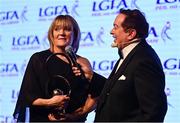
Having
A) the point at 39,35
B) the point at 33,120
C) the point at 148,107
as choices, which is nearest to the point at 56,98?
the point at 33,120

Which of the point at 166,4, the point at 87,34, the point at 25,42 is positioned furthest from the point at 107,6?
the point at 25,42

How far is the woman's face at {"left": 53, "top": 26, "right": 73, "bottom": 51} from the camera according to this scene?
2.91m

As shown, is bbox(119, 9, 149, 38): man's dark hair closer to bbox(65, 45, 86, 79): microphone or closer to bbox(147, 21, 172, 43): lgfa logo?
bbox(65, 45, 86, 79): microphone

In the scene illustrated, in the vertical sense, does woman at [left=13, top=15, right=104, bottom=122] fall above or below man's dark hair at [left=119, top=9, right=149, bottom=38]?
below

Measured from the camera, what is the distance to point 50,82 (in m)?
A: 2.81

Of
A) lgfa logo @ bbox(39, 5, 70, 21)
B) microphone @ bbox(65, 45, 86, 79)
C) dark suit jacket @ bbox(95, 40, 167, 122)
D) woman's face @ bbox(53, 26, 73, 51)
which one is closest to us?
dark suit jacket @ bbox(95, 40, 167, 122)

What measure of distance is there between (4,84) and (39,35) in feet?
1.79

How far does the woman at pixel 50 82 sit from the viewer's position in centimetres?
285

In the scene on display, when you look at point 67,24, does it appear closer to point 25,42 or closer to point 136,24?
point 136,24

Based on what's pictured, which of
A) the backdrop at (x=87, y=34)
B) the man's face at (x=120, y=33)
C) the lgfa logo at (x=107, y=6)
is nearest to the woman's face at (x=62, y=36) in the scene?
the man's face at (x=120, y=33)

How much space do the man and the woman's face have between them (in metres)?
0.35

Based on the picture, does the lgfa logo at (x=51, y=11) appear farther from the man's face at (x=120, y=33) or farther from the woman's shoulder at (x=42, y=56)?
the man's face at (x=120, y=33)

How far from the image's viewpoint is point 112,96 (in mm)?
2568

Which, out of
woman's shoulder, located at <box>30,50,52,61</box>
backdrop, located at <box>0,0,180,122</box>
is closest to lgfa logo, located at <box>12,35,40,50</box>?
backdrop, located at <box>0,0,180,122</box>
